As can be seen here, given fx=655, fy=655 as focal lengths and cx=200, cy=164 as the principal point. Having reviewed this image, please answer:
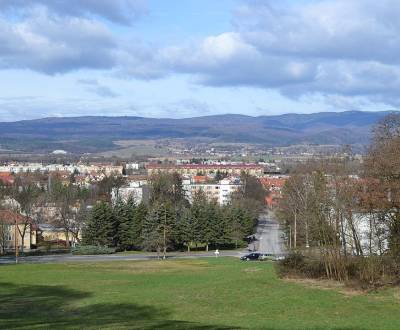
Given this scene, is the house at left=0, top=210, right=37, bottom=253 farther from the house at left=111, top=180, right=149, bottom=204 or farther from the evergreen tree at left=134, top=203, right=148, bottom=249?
the house at left=111, top=180, right=149, bottom=204

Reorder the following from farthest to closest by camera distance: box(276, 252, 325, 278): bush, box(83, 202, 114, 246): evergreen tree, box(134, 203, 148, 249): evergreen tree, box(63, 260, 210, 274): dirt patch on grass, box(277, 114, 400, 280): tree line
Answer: box(134, 203, 148, 249): evergreen tree, box(83, 202, 114, 246): evergreen tree, box(63, 260, 210, 274): dirt patch on grass, box(276, 252, 325, 278): bush, box(277, 114, 400, 280): tree line

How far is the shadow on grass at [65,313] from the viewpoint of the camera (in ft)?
58.1

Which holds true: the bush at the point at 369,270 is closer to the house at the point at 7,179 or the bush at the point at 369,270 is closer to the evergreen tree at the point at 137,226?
the evergreen tree at the point at 137,226

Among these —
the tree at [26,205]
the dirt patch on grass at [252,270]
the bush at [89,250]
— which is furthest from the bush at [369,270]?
the tree at [26,205]

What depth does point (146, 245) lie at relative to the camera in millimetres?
68500

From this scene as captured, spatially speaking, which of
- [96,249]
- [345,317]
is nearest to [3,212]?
[96,249]

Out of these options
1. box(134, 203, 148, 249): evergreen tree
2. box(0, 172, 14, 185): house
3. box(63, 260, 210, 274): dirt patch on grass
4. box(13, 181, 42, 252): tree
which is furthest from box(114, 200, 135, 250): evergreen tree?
box(0, 172, 14, 185): house

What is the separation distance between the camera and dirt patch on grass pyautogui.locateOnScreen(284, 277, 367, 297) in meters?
28.5

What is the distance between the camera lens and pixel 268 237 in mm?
90062

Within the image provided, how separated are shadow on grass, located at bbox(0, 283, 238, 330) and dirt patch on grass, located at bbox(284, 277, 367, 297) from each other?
919 cm

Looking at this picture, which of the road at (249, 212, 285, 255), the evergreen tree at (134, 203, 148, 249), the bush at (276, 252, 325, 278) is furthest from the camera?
the road at (249, 212, 285, 255)

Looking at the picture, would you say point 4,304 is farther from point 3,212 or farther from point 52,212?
point 52,212

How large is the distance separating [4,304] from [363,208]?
16640mm

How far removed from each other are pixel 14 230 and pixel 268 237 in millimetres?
33895
